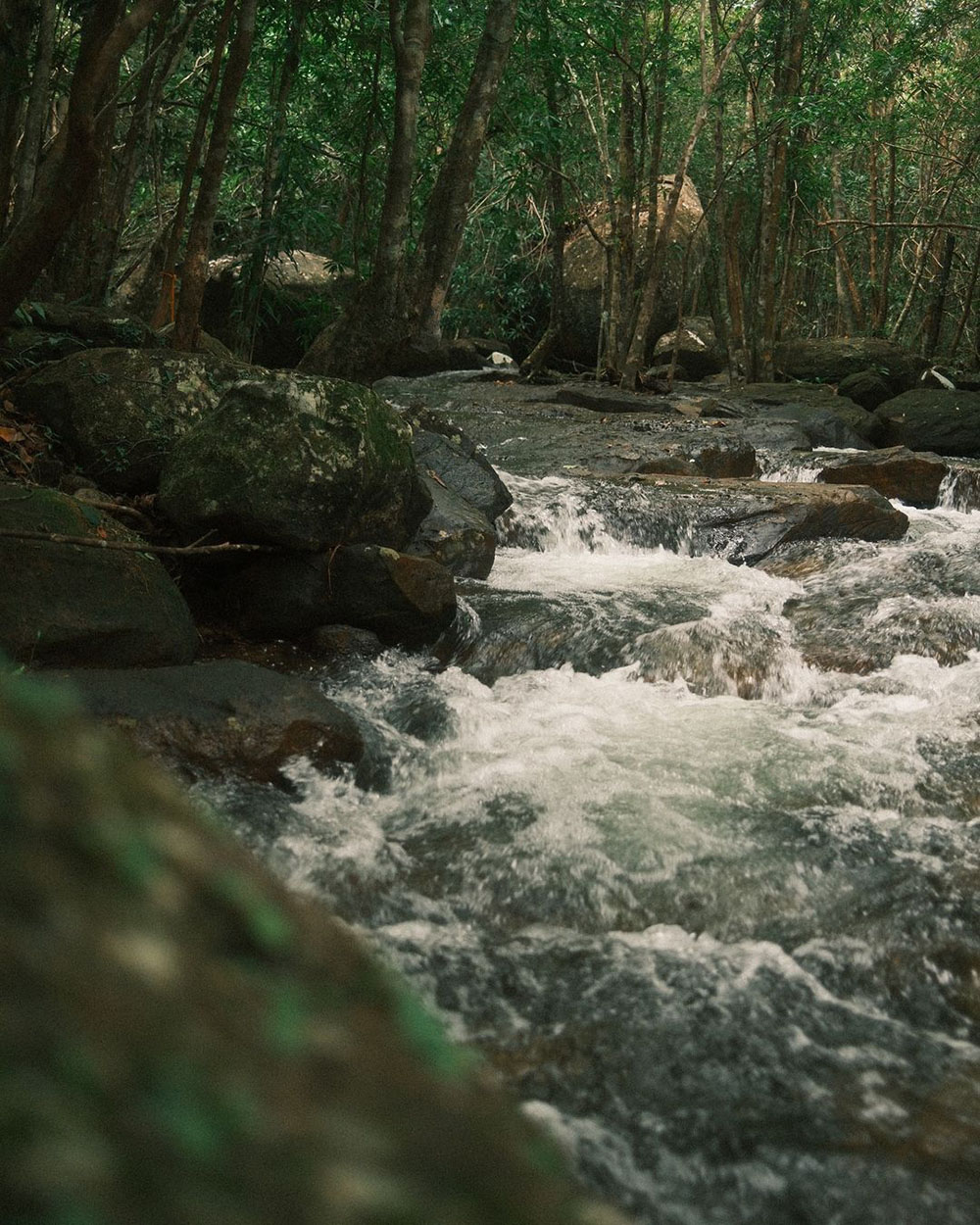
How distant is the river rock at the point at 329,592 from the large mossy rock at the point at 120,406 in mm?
1149

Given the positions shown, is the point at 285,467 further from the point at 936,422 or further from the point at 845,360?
the point at 845,360

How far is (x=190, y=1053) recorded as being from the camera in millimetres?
720

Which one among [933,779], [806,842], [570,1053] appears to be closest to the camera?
[570,1053]

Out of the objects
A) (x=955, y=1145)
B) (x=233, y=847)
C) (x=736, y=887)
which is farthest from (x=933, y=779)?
(x=233, y=847)

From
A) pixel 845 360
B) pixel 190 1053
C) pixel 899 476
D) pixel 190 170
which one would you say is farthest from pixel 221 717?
pixel 845 360

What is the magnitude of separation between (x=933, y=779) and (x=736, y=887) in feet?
5.24

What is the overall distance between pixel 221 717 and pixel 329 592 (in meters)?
2.04

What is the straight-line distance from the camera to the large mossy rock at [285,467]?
6562 mm

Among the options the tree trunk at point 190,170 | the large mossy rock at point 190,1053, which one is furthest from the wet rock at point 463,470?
the large mossy rock at point 190,1053

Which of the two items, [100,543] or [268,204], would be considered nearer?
[100,543]

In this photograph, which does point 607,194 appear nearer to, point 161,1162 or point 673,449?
point 673,449

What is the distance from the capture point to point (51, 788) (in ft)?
2.74

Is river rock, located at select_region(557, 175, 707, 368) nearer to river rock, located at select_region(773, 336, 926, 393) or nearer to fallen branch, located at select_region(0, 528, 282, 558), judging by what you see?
river rock, located at select_region(773, 336, 926, 393)

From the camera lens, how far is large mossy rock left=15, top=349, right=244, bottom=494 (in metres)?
7.23
